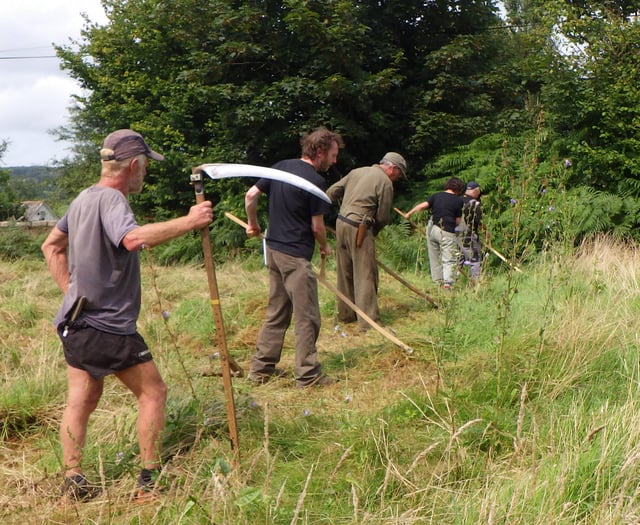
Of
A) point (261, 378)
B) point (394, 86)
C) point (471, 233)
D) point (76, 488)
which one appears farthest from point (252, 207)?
point (394, 86)

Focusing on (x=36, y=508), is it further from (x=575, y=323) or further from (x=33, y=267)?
(x=33, y=267)

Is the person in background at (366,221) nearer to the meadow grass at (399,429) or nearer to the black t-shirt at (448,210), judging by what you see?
the meadow grass at (399,429)

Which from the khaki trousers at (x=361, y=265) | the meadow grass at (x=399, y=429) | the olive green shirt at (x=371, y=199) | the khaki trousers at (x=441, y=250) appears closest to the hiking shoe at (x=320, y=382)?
the meadow grass at (x=399, y=429)

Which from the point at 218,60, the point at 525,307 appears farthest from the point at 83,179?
the point at 525,307

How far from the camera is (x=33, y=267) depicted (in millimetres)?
12055

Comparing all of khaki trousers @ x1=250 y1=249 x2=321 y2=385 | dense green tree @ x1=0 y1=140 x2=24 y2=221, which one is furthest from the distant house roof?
khaki trousers @ x1=250 y1=249 x2=321 y2=385

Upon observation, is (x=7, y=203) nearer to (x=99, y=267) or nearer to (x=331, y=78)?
(x=331, y=78)

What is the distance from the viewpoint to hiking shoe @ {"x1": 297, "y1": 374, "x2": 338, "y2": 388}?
5047mm

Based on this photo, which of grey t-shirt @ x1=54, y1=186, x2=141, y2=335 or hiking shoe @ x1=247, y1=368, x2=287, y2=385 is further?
hiking shoe @ x1=247, y1=368, x2=287, y2=385

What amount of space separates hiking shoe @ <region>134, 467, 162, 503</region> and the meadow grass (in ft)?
0.19

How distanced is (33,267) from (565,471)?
37.1 ft

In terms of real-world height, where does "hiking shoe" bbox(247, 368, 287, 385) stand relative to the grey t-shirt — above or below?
below

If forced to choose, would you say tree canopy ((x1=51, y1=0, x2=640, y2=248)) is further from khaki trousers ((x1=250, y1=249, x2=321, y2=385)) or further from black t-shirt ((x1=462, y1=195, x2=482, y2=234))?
khaki trousers ((x1=250, y1=249, x2=321, y2=385))

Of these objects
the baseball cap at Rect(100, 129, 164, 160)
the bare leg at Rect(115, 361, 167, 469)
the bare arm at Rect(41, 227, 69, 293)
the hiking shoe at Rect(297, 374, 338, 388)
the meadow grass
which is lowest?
the hiking shoe at Rect(297, 374, 338, 388)
